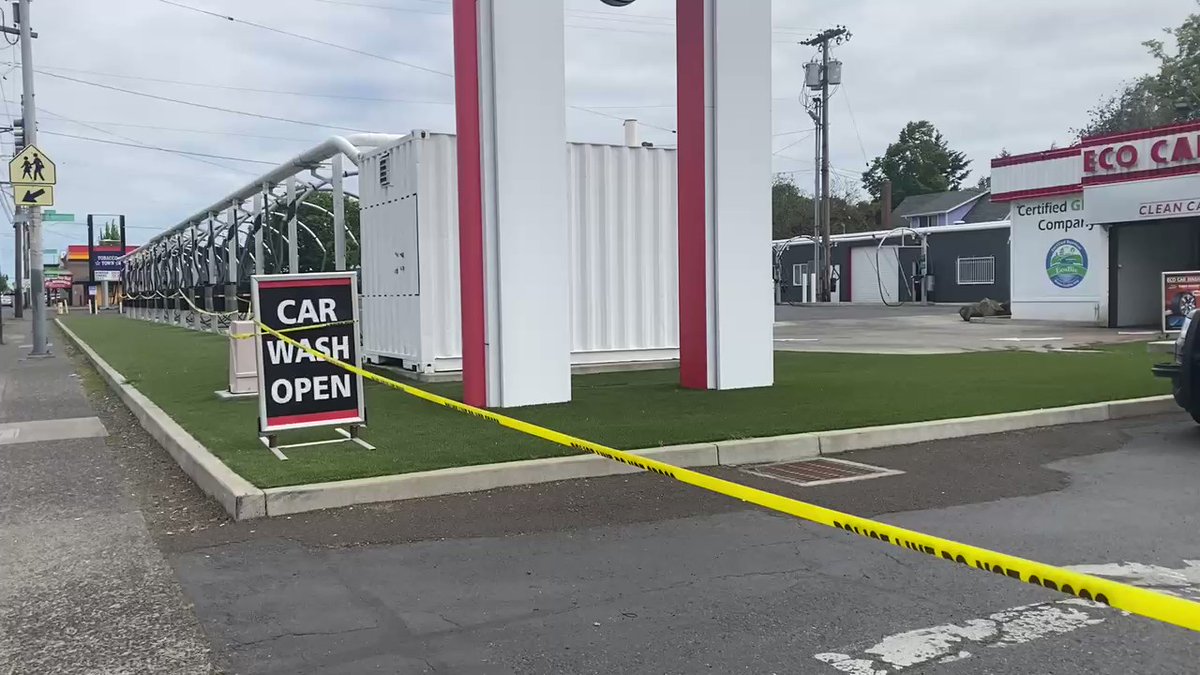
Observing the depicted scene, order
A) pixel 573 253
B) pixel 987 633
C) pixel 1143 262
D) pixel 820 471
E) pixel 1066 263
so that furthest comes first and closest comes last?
1. pixel 1066 263
2. pixel 1143 262
3. pixel 573 253
4. pixel 820 471
5. pixel 987 633

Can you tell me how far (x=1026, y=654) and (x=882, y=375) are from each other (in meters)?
9.66

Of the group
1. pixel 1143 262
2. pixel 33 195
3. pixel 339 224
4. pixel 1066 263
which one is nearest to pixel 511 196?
pixel 339 224

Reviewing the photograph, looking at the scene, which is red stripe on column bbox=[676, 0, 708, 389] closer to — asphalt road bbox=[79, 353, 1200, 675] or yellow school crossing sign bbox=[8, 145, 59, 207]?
asphalt road bbox=[79, 353, 1200, 675]

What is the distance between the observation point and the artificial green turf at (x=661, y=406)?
764cm

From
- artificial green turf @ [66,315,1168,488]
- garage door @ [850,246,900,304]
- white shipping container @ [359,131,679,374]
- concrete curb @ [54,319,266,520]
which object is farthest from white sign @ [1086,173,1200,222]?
garage door @ [850,246,900,304]

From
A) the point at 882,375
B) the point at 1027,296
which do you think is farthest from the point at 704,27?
the point at 1027,296

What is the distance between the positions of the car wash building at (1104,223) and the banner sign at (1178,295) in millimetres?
4260

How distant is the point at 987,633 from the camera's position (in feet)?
13.5

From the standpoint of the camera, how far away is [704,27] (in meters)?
11.4

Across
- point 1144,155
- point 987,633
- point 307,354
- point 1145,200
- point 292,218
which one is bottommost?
point 987,633

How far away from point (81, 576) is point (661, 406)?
243 inches

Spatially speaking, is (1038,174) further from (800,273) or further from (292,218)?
(800,273)

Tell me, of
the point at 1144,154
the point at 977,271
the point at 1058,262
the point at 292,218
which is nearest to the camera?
the point at 292,218

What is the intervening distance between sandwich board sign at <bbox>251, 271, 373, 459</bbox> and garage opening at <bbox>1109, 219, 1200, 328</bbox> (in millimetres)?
22089
